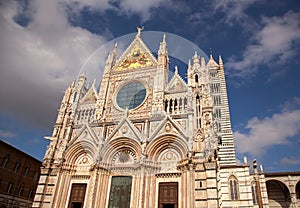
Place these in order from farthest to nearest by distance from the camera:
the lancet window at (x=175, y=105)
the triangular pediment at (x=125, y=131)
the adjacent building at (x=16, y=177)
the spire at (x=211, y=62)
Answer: the spire at (x=211, y=62) → the adjacent building at (x=16, y=177) → the lancet window at (x=175, y=105) → the triangular pediment at (x=125, y=131)

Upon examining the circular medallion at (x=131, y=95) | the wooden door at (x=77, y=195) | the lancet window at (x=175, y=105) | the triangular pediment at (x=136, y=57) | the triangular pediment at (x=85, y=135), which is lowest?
the wooden door at (x=77, y=195)

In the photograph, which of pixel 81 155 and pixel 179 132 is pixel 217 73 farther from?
pixel 81 155

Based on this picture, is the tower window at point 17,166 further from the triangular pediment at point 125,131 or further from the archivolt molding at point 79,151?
the triangular pediment at point 125,131

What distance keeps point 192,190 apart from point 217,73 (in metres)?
27.9

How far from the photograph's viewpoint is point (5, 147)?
68.7 ft

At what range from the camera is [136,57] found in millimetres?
21875

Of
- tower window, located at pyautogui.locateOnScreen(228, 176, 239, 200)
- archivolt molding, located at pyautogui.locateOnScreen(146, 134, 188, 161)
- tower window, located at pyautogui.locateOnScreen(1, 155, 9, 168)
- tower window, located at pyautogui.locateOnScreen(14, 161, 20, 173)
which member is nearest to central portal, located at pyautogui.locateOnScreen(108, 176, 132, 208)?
archivolt molding, located at pyautogui.locateOnScreen(146, 134, 188, 161)

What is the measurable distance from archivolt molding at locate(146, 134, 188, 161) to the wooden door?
5.51 metres

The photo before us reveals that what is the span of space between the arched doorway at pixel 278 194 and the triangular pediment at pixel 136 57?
16.3 m

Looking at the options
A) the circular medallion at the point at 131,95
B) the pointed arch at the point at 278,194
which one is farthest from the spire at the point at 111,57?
the pointed arch at the point at 278,194

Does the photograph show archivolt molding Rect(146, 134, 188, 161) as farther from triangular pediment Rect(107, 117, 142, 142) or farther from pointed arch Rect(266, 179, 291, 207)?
pointed arch Rect(266, 179, 291, 207)

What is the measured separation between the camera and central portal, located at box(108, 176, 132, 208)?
1451 cm

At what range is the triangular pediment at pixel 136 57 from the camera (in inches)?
829

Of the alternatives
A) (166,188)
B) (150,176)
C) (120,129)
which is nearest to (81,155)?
(120,129)
